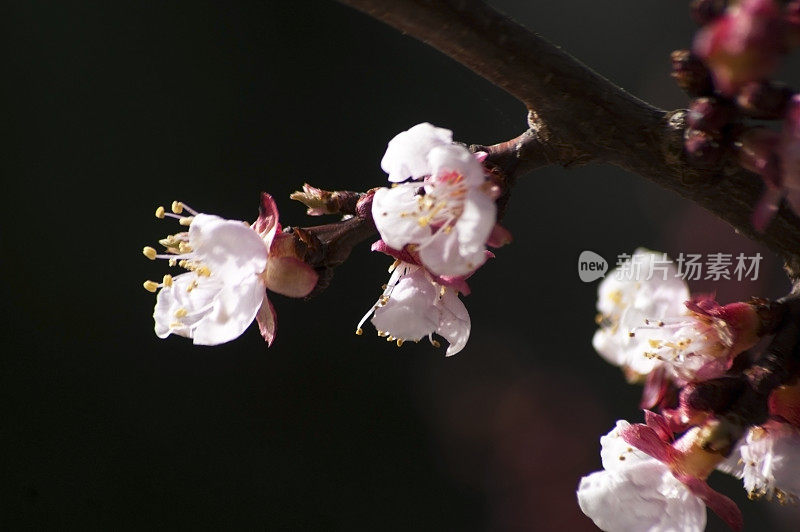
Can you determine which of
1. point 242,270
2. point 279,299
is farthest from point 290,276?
point 279,299

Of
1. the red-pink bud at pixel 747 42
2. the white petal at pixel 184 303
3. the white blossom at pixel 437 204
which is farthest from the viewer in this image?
the white petal at pixel 184 303

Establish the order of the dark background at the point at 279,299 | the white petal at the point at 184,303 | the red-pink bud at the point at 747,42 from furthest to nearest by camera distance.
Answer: the dark background at the point at 279,299, the white petal at the point at 184,303, the red-pink bud at the point at 747,42

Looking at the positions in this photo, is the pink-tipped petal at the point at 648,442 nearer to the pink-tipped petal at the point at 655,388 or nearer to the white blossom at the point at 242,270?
the pink-tipped petal at the point at 655,388

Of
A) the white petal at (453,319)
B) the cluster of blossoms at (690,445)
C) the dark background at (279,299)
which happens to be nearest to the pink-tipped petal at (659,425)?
the cluster of blossoms at (690,445)

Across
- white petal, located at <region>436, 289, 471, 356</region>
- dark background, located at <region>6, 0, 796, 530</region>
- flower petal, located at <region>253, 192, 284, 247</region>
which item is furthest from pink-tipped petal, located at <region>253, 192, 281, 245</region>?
dark background, located at <region>6, 0, 796, 530</region>

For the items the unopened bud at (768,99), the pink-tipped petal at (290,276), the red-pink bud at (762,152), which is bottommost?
the pink-tipped petal at (290,276)

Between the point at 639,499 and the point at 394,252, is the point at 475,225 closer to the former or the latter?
the point at 394,252
